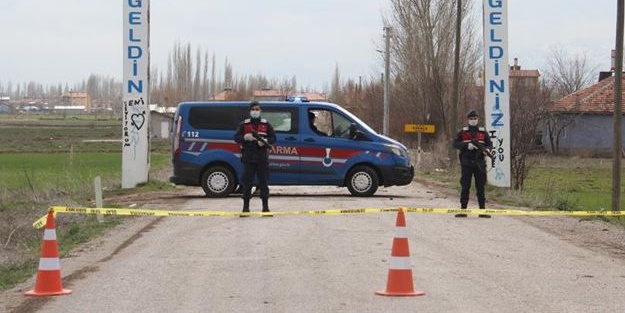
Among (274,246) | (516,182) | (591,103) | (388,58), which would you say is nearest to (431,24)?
(388,58)

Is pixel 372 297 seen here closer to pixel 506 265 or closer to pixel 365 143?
pixel 506 265

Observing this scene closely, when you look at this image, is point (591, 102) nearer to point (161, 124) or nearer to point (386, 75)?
point (386, 75)

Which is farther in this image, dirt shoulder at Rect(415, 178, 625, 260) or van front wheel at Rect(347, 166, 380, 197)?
van front wheel at Rect(347, 166, 380, 197)

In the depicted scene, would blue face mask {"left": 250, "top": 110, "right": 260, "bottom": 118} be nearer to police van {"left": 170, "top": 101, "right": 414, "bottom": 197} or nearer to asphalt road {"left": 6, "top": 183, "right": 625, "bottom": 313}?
asphalt road {"left": 6, "top": 183, "right": 625, "bottom": 313}

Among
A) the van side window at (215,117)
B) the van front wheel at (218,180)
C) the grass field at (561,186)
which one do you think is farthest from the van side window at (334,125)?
the grass field at (561,186)

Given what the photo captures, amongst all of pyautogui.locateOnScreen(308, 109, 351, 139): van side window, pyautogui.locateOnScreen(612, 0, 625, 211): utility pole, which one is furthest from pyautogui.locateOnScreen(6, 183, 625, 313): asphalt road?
pyautogui.locateOnScreen(308, 109, 351, 139): van side window

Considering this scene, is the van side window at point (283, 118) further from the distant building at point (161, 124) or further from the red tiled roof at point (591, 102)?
the distant building at point (161, 124)

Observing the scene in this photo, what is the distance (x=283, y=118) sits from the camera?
1958 cm

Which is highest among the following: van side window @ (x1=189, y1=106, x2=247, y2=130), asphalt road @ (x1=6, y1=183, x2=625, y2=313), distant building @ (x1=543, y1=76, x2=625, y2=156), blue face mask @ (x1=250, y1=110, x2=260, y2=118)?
distant building @ (x1=543, y1=76, x2=625, y2=156)

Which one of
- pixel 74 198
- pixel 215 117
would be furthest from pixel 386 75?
pixel 74 198

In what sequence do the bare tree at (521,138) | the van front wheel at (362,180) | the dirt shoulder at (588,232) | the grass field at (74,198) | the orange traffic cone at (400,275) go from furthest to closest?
the bare tree at (521,138)
the van front wheel at (362,180)
the grass field at (74,198)
the dirt shoulder at (588,232)
the orange traffic cone at (400,275)

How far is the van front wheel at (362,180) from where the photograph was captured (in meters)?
19.8

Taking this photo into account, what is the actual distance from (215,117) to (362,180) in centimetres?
350

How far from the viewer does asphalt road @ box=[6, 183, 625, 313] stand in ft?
26.4
